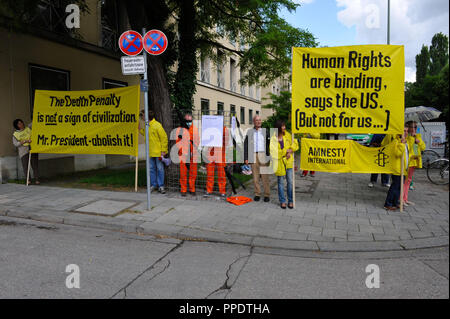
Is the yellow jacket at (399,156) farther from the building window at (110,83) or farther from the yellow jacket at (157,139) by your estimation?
→ the building window at (110,83)

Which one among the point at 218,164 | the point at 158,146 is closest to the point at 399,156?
the point at 218,164

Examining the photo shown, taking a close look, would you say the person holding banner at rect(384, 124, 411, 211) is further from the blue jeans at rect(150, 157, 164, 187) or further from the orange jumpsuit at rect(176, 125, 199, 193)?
the blue jeans at rect(150, 157, 164, 187)

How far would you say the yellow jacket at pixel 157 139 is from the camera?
7.44 m

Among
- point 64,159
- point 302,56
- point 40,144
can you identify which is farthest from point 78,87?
point 302,56

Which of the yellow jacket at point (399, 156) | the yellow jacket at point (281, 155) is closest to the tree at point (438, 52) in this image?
the yellow jacket at point (399, 156)

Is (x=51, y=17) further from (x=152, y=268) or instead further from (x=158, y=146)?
(x=152, y=268)

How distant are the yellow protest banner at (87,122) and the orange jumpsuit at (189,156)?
4.17 feet

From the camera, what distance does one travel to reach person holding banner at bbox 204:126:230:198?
279 inches

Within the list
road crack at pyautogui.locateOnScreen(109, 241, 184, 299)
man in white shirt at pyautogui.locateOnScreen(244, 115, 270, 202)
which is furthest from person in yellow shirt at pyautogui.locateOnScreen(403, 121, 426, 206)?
road crack at pyautogui.locateOnScreen(109, 241, 184, 299)

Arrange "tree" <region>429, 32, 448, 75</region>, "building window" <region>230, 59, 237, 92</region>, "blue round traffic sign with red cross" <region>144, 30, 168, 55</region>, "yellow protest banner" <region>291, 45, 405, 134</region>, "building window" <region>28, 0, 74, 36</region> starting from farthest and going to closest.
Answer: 1. "tree" <region>429, 32, 448, 75</region>
2. "building window" <region>230, 59, 237, 92</region>
3. "building window" <region>28, 0, 74, 36</region>
4. "yellow protest banner" <region>291, 45, 405, 134</region>
5. "blue round traffic sign with red cross" <region>144, 30, 168, 55</region>

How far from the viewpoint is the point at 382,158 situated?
21.8 feet

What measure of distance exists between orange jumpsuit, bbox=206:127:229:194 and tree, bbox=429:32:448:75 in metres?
51.6

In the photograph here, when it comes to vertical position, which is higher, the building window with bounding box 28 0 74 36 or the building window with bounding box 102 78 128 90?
the building window with bounding box 28 0 74 36

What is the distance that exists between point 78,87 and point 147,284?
10.4m
